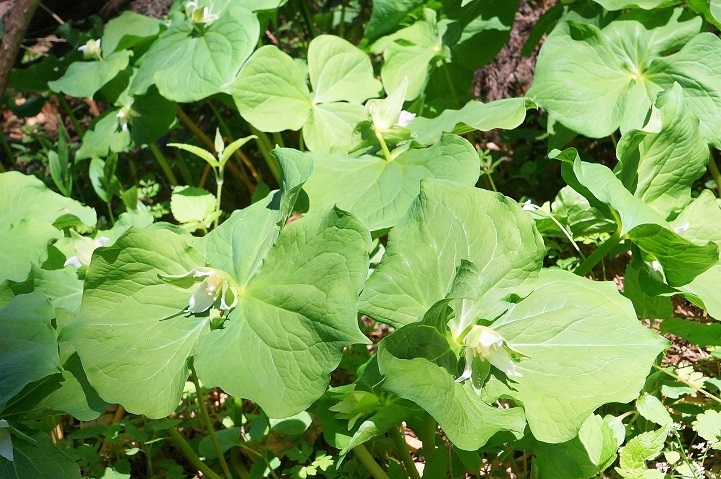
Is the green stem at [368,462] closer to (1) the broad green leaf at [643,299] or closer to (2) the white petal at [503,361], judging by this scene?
(2) the white petal at [503,361]

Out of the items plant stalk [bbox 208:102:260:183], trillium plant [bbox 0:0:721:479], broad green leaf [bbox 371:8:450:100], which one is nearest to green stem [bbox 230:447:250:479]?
trillium plant [bbox 0:0:721:479]

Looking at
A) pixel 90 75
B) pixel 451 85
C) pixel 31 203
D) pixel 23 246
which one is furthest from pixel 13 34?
pixel 451 85

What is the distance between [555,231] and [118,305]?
1045 mm

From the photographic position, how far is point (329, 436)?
52.6 inches

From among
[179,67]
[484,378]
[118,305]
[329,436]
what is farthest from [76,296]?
[484,378]

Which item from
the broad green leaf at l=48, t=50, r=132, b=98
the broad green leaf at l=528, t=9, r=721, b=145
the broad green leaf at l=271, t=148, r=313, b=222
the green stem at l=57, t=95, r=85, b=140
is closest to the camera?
the broad green leaf at l=271, t=148, r=313, b=222

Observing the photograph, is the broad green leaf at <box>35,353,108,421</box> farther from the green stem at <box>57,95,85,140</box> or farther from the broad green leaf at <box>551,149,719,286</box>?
the green stem at <box>57,95,85,140</box>

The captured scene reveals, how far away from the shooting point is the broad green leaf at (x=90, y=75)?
88.1 inches

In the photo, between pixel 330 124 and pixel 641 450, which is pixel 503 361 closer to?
pixel 641 450

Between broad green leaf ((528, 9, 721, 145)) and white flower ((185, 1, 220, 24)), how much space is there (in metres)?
0.98

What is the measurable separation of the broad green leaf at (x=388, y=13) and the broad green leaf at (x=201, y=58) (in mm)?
469

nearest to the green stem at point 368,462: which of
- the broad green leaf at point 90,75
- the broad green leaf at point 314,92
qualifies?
the broad green leaf at point 314,92

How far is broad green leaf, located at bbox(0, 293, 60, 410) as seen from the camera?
1185mm

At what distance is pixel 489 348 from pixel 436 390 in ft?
0.36
